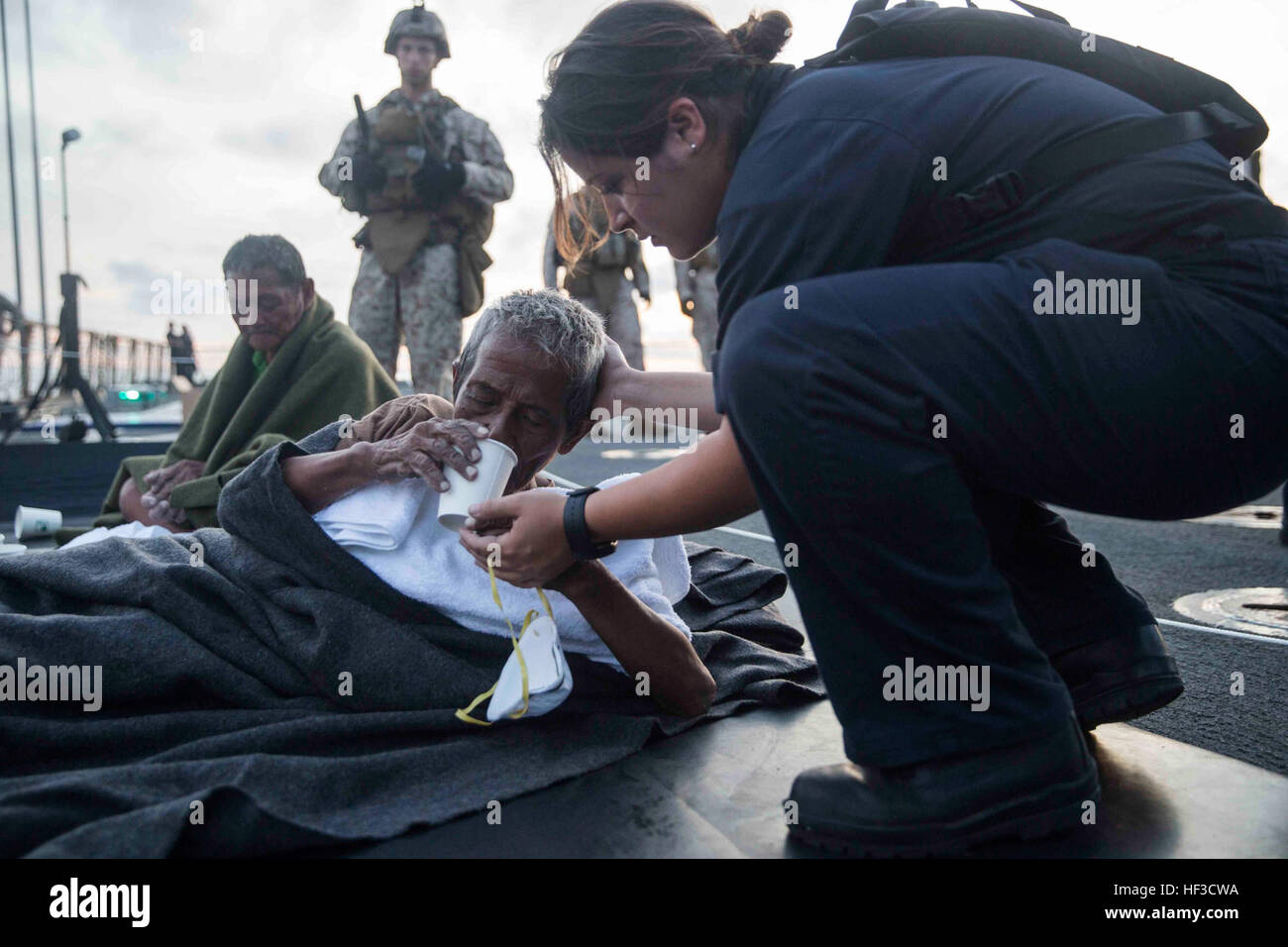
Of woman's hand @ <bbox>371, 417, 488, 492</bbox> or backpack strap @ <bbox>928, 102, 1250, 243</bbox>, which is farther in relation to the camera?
woman's hand @ <bbox>371, 417, 488, 492</bbox>

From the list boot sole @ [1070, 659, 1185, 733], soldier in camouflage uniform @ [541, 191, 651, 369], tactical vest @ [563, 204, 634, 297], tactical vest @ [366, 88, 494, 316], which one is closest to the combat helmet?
tactical vest @ [366, 88, 494, 316]

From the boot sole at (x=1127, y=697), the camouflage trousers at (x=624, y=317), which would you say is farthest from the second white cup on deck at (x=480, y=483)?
the camouflage trousers at (x=624, y=317)

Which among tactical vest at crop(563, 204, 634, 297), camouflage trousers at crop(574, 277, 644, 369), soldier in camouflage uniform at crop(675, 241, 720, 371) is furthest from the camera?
soldier in camouflage uniform at crop(675, 241, 720, 371)

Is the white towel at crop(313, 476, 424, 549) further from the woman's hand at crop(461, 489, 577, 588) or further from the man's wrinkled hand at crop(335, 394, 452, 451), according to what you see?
the woman's hand at crop(461, 489, 577, 588)

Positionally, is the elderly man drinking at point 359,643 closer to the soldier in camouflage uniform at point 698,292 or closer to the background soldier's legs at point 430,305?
the background soldier's legs at point 430,305

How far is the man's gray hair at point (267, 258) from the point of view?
3.44 m

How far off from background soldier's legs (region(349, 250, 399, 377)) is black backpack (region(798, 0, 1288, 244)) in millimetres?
3881

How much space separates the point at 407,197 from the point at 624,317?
292 cm

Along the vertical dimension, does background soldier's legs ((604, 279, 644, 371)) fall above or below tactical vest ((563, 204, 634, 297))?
below

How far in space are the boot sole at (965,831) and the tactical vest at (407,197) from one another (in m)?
4.21

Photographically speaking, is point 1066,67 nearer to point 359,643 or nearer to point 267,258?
point 359,643

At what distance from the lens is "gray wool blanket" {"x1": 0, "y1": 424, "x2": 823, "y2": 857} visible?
4.29ft
